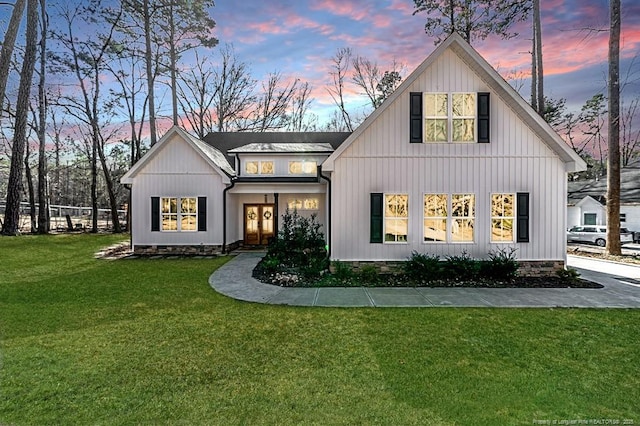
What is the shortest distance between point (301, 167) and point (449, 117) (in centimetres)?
730

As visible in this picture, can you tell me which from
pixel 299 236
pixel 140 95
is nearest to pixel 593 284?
pixel 299 236

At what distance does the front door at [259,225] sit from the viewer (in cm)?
1505

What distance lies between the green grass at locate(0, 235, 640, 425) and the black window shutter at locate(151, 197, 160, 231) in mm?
6006

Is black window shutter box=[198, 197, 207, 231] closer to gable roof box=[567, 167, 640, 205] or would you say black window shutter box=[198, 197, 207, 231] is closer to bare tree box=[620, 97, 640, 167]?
gable roof box=[567, 167, 640, 205]

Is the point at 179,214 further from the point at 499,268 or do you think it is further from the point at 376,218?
the point at 499,268

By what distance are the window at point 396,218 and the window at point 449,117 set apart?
192 centimetres

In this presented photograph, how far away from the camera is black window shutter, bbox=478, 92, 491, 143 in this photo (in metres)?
8.84

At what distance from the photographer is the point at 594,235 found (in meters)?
17.5

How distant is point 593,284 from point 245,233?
12.9 metres

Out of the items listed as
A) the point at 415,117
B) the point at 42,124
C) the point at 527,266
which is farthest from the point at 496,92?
the point at 42,124

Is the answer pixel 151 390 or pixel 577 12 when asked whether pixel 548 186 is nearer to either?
pixel 577 12

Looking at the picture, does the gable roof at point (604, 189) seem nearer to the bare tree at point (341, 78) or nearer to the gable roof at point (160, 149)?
the bare tree at point (341, 78)

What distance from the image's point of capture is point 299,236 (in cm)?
1097

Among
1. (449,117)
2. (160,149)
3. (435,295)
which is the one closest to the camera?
(435,295)
